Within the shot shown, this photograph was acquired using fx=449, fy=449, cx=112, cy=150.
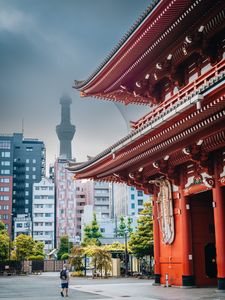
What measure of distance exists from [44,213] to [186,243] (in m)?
123

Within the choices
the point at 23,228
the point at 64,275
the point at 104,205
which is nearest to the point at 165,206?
the point at 64,275

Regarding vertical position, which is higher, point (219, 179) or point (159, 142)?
point (159, 142)

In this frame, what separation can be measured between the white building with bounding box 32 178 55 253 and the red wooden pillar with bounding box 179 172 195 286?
12118 cm

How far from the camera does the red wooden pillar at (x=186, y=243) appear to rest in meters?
27.0

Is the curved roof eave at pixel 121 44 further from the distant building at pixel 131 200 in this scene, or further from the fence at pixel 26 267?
the distant building at pixel 131 200

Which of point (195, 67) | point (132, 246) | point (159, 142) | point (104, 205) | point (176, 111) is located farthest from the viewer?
point (104, 205)

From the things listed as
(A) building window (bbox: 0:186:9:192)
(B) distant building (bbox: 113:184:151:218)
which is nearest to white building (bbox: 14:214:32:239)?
(A) building window (bbox: 0:186:9:192)

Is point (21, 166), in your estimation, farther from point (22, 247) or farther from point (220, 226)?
point (220, 226)

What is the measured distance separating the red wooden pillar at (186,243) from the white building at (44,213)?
121176 millimetres

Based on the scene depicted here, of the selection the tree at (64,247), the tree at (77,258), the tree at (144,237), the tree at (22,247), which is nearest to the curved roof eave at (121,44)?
the tree at (144,237)

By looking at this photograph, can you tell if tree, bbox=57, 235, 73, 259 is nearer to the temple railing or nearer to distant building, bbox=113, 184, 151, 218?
distant building, bbox=113, 184, 151, 218

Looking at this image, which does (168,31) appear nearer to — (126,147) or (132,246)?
(126,147)

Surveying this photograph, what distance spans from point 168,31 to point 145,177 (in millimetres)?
10899

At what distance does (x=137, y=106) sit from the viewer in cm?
3700
